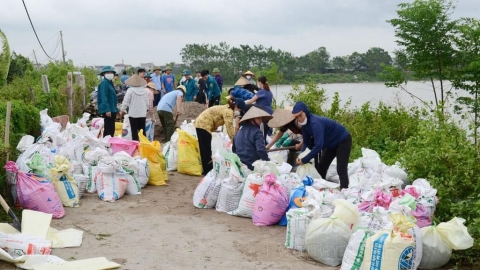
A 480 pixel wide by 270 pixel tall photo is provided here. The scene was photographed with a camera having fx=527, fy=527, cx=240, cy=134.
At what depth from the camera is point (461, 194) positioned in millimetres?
5105

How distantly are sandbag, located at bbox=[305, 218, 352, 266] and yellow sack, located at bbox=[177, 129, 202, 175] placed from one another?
153 inches

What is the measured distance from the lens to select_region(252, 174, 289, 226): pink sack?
17.4 ft

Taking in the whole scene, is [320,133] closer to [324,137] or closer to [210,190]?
[324,137]

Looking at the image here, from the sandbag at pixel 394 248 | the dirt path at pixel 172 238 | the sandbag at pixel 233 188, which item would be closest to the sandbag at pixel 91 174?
the dirt path at pixel 172 238

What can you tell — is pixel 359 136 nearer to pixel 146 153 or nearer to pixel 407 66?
pixel 407 66

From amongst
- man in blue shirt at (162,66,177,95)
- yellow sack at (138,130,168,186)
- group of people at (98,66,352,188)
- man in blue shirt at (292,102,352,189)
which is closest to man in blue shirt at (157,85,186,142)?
group of people at (98,66,352,188)

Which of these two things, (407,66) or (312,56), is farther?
(312,56)

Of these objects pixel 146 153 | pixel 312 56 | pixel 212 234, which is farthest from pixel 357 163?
pixel 312 56

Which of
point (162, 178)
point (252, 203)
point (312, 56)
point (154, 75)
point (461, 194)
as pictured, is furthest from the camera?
point (312, 56)

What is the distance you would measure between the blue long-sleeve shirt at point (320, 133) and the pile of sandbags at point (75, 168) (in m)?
2.30

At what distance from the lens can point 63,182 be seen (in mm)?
5930

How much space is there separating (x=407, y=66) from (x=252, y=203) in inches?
279

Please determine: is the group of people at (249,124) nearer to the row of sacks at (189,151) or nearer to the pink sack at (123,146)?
the row of sacks at (189,151)

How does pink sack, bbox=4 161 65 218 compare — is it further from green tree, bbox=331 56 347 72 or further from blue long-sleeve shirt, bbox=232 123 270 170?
green tree, bbox=331 56 347 72
